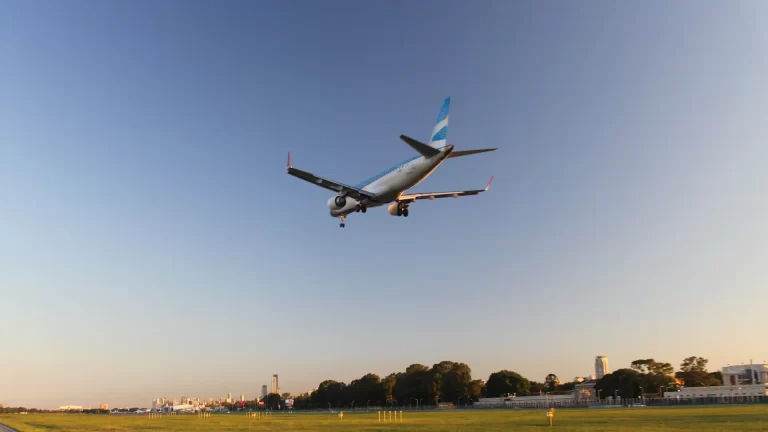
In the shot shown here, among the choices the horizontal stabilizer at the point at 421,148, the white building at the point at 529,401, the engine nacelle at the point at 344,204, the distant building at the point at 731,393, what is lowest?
the white building at the point at 529,401

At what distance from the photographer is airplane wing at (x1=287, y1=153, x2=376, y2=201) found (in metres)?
42.5

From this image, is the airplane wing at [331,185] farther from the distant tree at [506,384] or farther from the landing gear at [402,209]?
the distant tree at [506,384]

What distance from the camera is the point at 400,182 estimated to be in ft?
151

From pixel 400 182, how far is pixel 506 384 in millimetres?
164380

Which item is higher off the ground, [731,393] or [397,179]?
[397,179]

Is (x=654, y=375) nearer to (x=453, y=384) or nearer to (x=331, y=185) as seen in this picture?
(x=453, y=384)

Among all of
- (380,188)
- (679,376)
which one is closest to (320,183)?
(380,188)

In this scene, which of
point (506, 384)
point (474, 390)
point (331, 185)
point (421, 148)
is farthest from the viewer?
point (474, 390)

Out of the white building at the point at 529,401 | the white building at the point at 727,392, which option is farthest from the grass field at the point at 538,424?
the white building at the point at 529,401

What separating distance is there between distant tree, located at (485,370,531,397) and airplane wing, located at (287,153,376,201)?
535ft

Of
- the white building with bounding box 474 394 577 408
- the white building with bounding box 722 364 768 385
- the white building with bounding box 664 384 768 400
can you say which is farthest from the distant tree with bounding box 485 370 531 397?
the white building with bounding box 722 364 768 385

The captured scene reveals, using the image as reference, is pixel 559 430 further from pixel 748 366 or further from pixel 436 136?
pixel 748 366

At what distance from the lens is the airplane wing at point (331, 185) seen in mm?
42469

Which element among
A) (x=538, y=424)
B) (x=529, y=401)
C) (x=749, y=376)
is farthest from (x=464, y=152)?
(x=749, y=376)
